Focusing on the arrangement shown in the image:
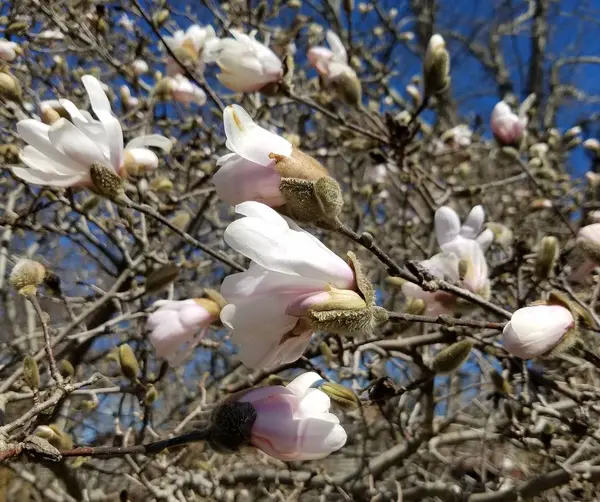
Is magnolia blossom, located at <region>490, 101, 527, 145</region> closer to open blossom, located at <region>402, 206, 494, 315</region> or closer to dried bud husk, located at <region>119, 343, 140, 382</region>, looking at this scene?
open blossom, located at <region>402, 206, 494, 315</region>

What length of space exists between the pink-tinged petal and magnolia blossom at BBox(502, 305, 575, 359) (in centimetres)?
34

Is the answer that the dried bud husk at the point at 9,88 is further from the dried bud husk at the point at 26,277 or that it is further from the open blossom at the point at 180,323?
the open blossom at the point at 180,323

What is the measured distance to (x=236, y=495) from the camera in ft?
5.91

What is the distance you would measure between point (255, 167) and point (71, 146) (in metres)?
0.33

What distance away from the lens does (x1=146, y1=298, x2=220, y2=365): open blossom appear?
99 cm

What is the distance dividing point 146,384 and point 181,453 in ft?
1.00

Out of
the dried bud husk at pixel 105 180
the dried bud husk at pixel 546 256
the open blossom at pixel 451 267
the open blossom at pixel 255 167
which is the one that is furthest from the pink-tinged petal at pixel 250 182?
the dried bud husk at pixel 546 256

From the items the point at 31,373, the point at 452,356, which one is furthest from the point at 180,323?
the point at 452,356

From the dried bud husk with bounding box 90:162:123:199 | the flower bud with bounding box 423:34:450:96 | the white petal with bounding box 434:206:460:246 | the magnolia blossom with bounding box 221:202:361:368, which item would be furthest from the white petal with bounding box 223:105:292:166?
the flower bud with bounding box 423:34:450:96

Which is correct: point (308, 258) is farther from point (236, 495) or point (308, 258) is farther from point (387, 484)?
point (236, 495)

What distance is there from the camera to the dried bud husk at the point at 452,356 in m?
0.88

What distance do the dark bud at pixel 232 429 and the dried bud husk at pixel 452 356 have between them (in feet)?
1.12

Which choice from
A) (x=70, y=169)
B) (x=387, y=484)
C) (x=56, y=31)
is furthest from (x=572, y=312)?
(x=56, y=31)

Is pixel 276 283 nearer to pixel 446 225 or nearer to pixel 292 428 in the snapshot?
pixel 292 428
